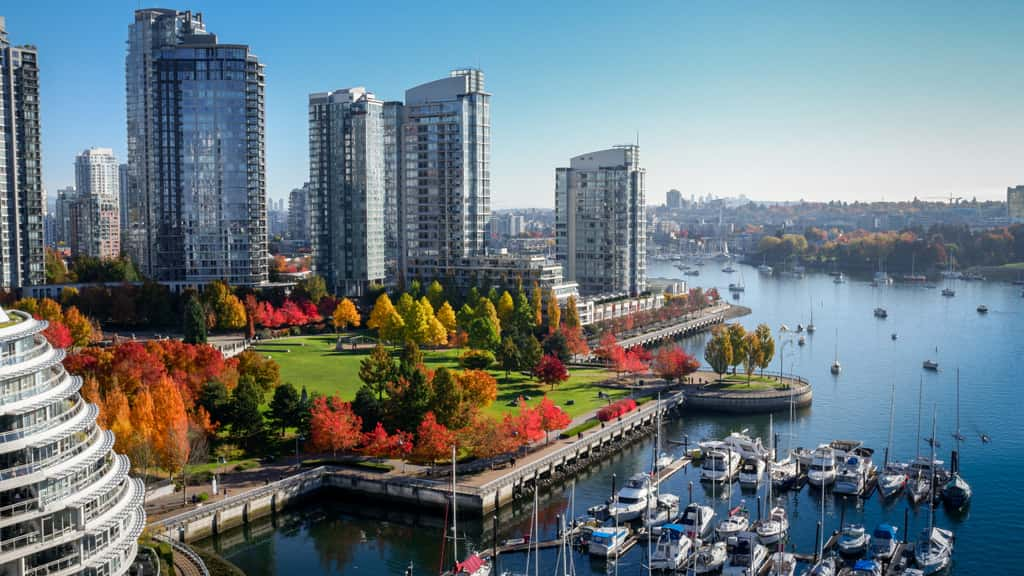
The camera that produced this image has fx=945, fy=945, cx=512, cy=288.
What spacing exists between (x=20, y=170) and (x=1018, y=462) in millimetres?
86448

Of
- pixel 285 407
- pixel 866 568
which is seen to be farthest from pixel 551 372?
pixel 866 568

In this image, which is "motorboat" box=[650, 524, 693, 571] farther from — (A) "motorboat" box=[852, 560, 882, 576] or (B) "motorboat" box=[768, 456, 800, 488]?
(B) "motorboat" box=[768, 456, 800, 488]

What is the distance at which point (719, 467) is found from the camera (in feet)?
167

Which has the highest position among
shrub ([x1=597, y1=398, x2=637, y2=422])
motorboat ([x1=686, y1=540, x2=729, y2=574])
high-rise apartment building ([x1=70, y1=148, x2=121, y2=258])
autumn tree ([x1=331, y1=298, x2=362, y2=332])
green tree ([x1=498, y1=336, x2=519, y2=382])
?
high-rise apartment building ([x1=70, y1=148, x2=121, y2=258])

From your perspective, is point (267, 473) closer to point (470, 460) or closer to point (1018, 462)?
point (470, 460)

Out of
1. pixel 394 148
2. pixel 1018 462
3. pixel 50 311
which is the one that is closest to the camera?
pixel 1018 462

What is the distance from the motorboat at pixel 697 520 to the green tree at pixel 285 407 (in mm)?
21494

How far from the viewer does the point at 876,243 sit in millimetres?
197875

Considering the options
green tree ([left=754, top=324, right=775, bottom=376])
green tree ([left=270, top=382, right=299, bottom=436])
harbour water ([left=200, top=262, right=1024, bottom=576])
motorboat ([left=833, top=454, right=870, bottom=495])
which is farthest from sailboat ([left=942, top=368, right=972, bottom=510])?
green tree ([left=270, top=382, right=299, bottom=436])

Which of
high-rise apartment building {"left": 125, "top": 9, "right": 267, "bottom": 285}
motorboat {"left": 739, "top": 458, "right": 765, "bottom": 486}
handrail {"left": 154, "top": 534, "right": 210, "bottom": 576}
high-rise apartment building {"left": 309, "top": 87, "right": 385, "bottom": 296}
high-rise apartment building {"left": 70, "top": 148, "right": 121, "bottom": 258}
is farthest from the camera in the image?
high-rise apartment building {"left": 70, "top": 148, "right": 121, "bottom": 258}

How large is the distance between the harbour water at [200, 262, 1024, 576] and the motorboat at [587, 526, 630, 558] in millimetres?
479

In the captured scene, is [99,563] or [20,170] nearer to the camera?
[99,563]

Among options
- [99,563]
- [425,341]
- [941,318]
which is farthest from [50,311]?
[941,318]

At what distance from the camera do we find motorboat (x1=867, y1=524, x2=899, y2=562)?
39844 mm
